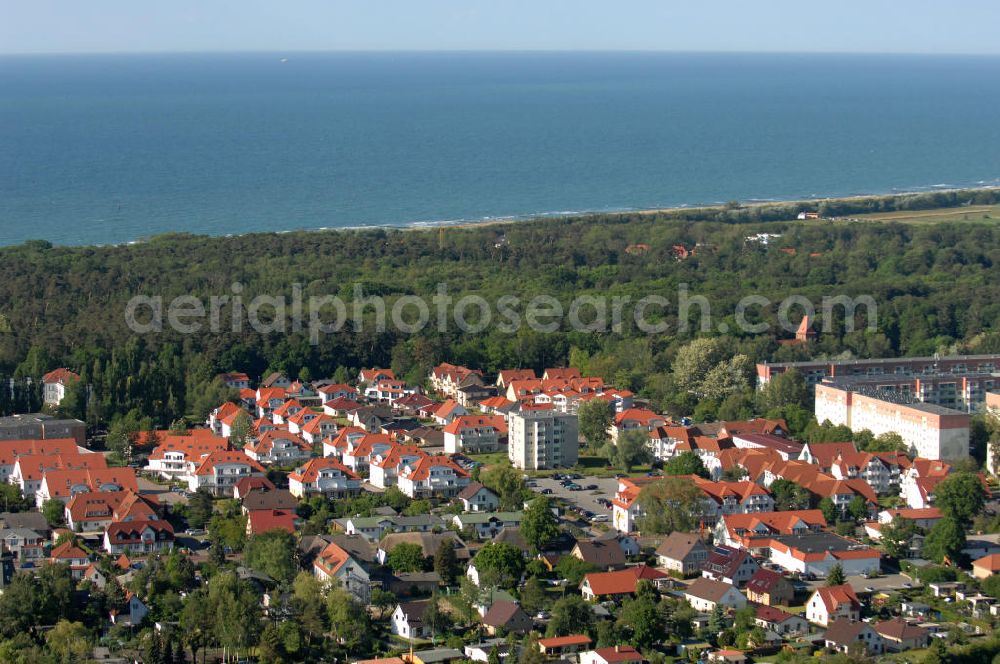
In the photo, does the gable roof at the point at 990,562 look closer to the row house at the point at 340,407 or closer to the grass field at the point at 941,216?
the row house at the point at 340,407

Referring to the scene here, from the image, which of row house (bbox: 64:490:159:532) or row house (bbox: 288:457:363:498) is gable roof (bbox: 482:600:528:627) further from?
row house (bbox: 288:457:363:498)

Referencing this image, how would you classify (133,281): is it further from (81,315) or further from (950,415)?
(950,415)

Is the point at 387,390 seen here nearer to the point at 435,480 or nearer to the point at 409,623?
the point at 435,480

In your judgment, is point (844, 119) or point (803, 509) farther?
point (844, 119)

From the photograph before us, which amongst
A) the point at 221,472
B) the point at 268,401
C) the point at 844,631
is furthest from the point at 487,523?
the point at 268,401

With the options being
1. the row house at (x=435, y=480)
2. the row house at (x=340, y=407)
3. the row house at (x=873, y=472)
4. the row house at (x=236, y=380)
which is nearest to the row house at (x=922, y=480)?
the row house at (x=873, y=472)

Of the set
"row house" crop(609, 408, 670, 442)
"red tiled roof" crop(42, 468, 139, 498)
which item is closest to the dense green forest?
"row house" crop(609, 408, 670, 442)

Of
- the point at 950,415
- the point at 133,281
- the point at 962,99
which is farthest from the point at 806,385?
the point at 962,99
